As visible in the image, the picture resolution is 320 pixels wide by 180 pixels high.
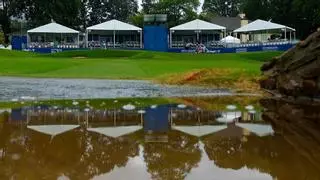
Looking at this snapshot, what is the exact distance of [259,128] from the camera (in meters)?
11.6

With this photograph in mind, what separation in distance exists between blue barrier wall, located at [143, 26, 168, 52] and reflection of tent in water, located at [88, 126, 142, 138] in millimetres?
61246

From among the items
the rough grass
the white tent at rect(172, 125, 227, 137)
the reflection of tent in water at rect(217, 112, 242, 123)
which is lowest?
the reflection of tent in water at rect(217, 112, 242, 123)

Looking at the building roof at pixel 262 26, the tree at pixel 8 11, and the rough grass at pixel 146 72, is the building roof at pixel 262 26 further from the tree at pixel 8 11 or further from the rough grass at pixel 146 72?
the tree at pixel 8 11

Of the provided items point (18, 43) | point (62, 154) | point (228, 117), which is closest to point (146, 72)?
point (228, 117)

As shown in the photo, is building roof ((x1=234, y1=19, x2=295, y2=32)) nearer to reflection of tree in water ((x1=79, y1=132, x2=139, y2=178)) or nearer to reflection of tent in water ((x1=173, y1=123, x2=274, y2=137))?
reflection of tent in water ((x1=173, y1=123, x2=274, y2=137))

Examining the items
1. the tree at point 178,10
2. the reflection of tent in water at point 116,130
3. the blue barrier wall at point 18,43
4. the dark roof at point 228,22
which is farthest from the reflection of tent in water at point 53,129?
the dark roof at point 228,22

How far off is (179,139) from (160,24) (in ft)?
230

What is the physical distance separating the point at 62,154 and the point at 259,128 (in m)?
4.66

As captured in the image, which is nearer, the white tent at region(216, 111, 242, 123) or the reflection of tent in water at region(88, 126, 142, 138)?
the reflection of tent in water at region(88, 126, 142, 138)

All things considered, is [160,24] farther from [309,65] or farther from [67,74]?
[309,65]

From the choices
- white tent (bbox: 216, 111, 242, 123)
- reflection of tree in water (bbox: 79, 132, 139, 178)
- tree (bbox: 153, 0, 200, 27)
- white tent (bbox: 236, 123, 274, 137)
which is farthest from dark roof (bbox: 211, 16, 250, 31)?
reflection of tree in water (bbox: 79, 132, 139, 178)

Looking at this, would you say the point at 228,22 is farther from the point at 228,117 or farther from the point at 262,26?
the point at 228,117

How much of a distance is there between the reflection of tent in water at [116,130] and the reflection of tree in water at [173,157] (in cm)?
104

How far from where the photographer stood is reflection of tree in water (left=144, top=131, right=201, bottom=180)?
755 cm
